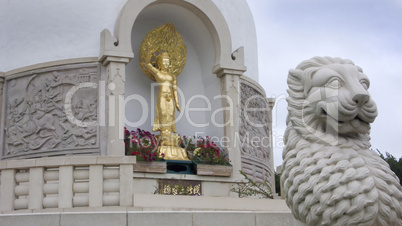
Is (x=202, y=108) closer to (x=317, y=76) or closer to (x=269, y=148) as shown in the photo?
(x=269, y=148)

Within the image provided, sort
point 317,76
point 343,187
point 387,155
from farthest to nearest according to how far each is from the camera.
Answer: point 387,155
point 317,76
point 343,187

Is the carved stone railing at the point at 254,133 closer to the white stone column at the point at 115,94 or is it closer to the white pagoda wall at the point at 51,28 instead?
the white stone column at the point at 115,94

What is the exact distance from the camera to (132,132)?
37.9 feet

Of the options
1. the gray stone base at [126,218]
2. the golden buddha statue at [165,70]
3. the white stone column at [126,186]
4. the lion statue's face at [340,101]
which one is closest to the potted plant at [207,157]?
the golden buddha statue at [165,70]

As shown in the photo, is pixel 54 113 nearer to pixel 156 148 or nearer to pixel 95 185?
pixel 156 148

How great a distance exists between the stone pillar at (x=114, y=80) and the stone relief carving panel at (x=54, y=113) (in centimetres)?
29

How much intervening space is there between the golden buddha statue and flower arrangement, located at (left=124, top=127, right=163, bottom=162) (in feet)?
1.27

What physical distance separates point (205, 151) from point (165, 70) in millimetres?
1908

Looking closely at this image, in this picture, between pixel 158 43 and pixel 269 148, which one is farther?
pixel 269 148

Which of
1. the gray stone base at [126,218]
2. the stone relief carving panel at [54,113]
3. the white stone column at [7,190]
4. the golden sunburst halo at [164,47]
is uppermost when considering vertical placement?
the golden sunburst halo at [164,47]

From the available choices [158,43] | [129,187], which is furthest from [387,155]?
[129,187]

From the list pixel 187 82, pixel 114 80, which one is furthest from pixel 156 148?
pixel 187 82

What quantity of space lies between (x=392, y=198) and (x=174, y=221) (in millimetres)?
2515

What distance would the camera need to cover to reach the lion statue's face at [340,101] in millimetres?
4273
